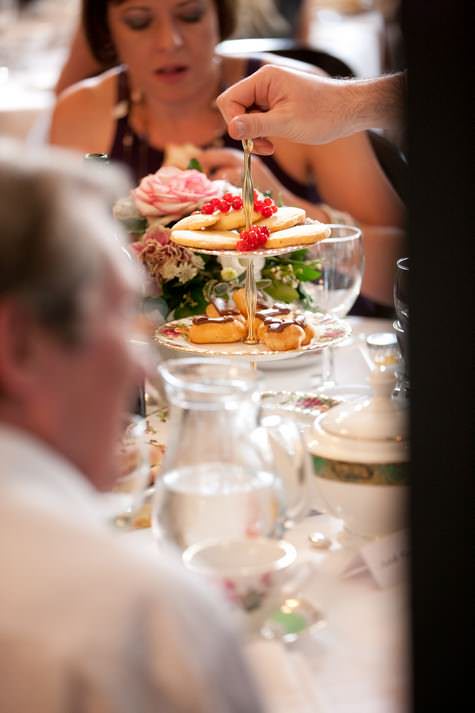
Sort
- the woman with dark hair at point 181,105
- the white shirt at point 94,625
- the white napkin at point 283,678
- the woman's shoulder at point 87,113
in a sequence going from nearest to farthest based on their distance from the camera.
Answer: the white shirt at point 94,625 → the white napkin at point 283,678 → the woman with dark hair at point 181,105 → the woman's shoulder at point 87,113

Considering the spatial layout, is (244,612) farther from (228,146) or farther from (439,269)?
(228,146)

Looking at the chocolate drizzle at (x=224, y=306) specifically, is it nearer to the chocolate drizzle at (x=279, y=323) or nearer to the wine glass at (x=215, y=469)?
the chocolate drizzle at (x=279, y=323)

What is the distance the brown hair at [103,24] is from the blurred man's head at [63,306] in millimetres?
2168

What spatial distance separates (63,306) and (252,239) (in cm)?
82

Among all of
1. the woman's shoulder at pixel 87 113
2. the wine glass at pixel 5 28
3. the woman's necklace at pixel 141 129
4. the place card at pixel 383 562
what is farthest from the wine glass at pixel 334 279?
the wine glass at pixel 5 28

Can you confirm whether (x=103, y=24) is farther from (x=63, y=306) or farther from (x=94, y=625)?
(x=94, y=625)

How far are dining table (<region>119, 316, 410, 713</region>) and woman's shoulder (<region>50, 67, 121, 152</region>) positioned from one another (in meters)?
1.93

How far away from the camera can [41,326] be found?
590 millimetres

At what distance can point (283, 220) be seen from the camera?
1473 mm

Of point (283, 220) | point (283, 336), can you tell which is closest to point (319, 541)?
point (283, 336)

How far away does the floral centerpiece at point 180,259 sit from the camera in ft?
5.17

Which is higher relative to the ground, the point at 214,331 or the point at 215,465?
the point at 215,465

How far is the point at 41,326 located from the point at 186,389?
264 millimetres

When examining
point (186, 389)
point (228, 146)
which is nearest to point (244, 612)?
point (186, 389)
